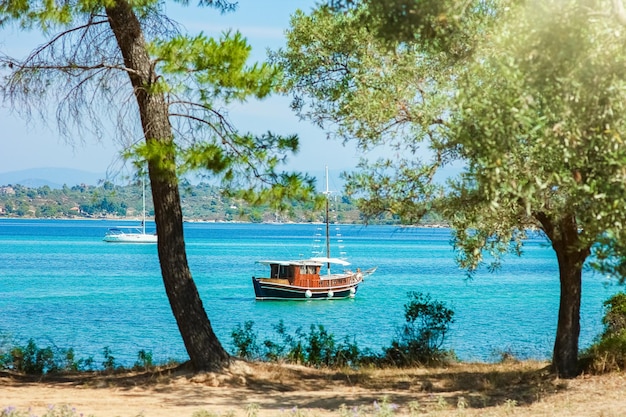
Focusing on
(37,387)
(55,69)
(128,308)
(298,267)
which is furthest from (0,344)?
(298,267)

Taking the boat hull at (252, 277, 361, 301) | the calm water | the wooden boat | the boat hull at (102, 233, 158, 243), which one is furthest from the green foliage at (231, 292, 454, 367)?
the boat hull at (102, 233, 158, 243)

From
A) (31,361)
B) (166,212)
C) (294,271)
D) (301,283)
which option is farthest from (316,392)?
(294,271)

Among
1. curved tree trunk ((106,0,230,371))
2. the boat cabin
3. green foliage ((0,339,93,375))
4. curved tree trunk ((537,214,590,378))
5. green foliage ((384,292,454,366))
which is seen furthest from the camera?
the boat cabin

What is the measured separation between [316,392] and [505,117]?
528cm

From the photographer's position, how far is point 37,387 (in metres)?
11.2

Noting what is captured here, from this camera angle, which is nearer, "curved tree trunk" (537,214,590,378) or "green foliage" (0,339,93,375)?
"curved tree trunk" (537,214,590,378)

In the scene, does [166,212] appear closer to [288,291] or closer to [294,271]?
[288,291]

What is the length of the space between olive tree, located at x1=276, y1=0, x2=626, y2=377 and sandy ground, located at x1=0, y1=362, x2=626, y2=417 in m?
1.20

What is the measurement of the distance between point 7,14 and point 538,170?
22.2 ft

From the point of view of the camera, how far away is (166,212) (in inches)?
458

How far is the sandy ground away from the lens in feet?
30.1

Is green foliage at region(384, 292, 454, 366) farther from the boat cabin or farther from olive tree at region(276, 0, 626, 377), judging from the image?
the boat cabin

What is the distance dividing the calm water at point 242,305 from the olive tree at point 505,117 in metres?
5.91

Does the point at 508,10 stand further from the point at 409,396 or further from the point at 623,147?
the point at 409,396
